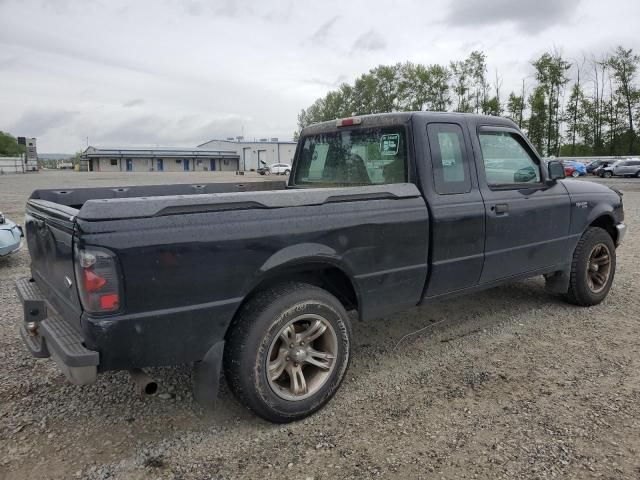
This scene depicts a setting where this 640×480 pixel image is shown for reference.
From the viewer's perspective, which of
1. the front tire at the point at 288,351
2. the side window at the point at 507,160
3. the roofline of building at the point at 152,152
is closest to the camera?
the front tire at the point at 288,351

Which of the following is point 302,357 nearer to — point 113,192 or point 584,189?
point 113,192

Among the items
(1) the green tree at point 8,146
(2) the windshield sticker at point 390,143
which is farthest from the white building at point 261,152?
(2) the windshield sticker at point 390,143

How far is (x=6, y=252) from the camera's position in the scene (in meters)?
6.82

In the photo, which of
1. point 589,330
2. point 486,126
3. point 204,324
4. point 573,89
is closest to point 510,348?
point 589,330

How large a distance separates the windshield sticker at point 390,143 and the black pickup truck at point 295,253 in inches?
0.5

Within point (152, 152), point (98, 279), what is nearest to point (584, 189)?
point (98, 279)

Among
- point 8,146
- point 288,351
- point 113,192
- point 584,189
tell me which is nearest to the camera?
point 288,351

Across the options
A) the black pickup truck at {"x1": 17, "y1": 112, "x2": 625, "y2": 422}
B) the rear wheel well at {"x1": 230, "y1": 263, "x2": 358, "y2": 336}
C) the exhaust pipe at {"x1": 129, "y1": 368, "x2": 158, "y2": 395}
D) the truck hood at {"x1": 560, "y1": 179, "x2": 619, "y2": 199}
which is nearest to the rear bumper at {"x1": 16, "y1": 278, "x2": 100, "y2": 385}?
the black pickup truck at {"x1": 17, "y1": 112, "x2": 625, "y2": 422}

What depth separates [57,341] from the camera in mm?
2625

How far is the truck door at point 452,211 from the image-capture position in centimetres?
370

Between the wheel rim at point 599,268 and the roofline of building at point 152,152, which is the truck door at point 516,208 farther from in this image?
the roofline of building at point 152,152

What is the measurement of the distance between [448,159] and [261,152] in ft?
287

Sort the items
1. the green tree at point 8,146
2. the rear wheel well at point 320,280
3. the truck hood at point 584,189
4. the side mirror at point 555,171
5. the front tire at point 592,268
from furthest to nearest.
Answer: the green tree at point 8,146, the front tire at point 592,268, the truck hood at point 584,189, the side mirror at point 555,171, the rear wheel well at point 320,280

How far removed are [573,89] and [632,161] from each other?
23040 mm
